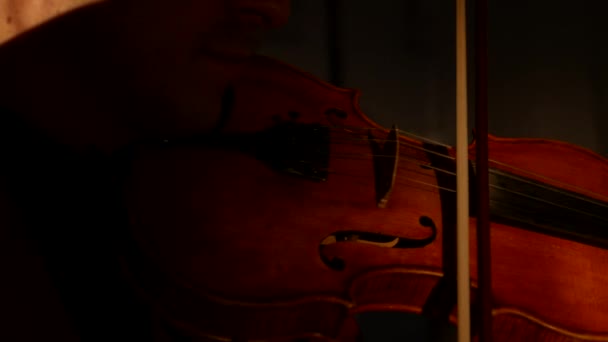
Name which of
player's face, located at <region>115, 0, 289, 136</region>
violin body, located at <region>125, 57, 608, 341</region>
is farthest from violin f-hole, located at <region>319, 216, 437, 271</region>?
player's face, located at <region>115, 0, 289, 136</region>

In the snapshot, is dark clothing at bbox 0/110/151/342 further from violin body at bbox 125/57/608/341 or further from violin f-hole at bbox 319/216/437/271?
violin f-hole at bbox 319/216/437/271

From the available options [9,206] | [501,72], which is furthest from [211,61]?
[501,72]

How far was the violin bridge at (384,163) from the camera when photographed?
1.94ft

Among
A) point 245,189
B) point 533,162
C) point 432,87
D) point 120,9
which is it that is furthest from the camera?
point 432,87

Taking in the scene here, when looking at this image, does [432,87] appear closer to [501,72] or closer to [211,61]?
[501,72]

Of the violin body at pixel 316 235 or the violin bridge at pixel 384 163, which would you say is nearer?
the violin body at pixel 316 235

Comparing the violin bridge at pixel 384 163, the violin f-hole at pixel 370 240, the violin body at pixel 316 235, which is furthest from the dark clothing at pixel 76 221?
the violin bridge at pixel 384 163

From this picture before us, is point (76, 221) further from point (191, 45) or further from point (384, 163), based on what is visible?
point (384, 163)

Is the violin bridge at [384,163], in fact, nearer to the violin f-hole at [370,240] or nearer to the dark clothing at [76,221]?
the violin f-hole at [370,240]

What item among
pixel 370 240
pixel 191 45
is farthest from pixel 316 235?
pixel 191 45

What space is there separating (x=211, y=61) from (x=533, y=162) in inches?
21.8

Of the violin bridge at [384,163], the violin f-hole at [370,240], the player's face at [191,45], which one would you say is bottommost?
the violin f-hole at [370,240]

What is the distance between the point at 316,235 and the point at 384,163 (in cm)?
16

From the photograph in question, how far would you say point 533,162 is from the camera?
0.75 m
